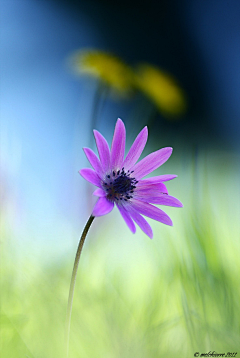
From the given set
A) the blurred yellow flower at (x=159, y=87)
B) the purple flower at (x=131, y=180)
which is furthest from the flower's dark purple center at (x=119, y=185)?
the blurred yellow flower at (x=159, y=87)

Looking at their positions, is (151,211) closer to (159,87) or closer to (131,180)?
(131,180)

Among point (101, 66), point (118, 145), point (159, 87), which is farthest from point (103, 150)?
point (159, 87)

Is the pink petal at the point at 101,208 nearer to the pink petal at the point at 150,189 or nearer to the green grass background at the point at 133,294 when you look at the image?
the pink petal at the point at 150,189

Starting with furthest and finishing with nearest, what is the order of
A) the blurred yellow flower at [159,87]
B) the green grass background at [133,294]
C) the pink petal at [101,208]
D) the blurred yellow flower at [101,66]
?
the blurred yellow flower at [159,87]
the blurred yellow flower at [101,66]
the green grass background at [133,294]
the pink petal at [101,208]

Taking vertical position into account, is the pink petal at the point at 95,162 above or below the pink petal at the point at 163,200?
above

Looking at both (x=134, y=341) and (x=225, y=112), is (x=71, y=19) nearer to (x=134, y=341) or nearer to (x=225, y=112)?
(x=225, y=112)

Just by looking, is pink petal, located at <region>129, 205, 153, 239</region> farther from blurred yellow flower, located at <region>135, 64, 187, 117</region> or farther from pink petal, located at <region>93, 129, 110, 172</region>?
blurred yellow flower, located at <region>135, 64, 187, 117</region>

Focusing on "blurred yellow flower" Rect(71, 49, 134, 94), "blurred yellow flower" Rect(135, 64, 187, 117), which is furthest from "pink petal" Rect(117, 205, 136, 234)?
"blurred yellow flower" Rect(135, 64, 187, 117)
